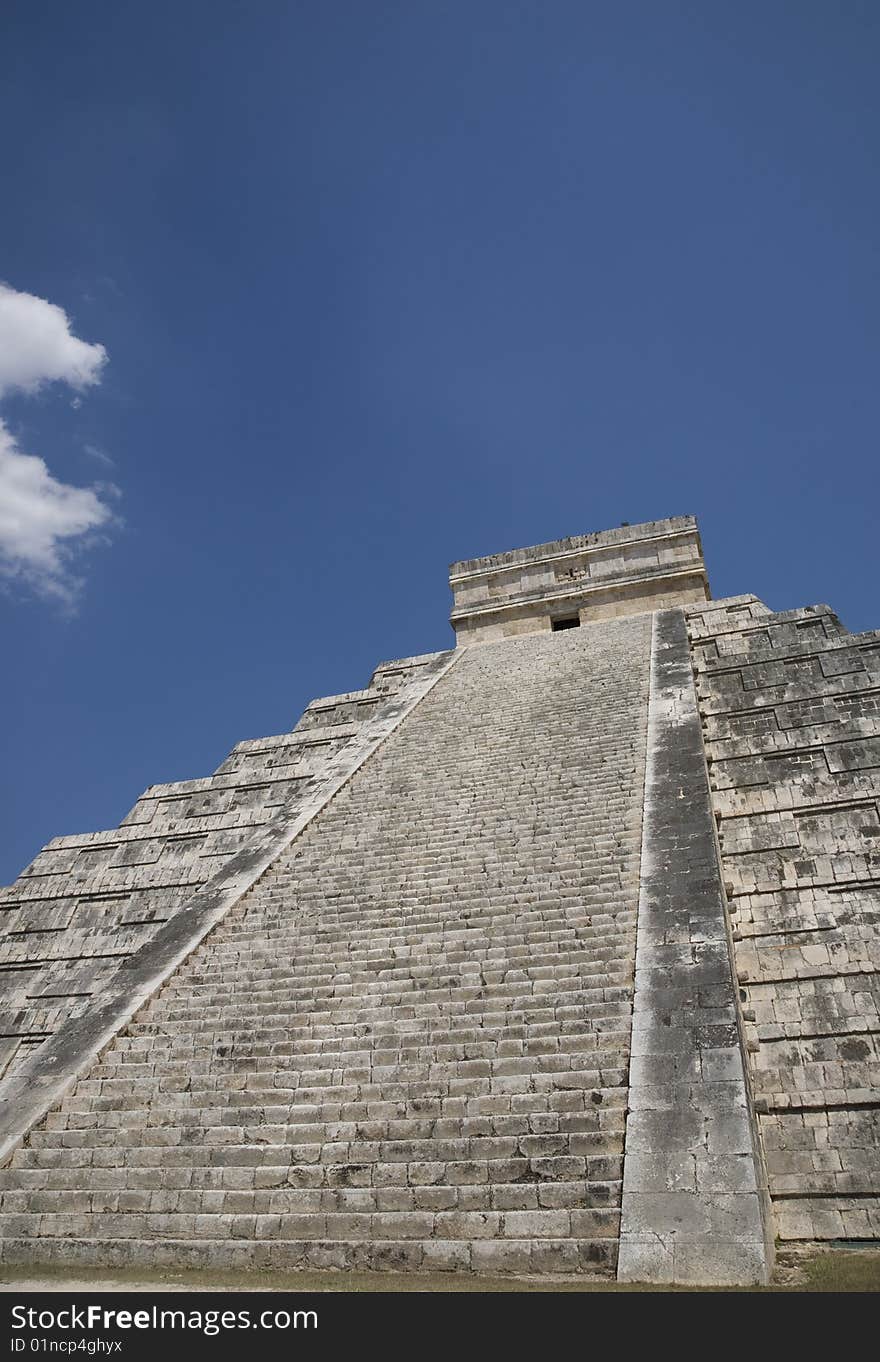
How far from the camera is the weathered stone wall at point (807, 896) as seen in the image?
520 centimetres

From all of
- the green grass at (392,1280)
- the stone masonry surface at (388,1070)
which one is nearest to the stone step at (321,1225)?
the stone masonry surface at (388,1070)

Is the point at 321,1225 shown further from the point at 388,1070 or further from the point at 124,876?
the point at 124,876

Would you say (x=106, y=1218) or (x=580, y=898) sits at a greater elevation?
(x=580, y=898)

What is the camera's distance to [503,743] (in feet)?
36.1

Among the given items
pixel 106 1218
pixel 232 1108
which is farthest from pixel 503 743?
pixel 106 1218

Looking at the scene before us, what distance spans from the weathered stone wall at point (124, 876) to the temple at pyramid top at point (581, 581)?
547cm

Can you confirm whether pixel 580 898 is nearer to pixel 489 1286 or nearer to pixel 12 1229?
pixel 489 1286

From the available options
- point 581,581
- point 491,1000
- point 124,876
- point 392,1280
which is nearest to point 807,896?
point 491,1000

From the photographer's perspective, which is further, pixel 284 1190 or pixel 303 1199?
pixel 284 1190

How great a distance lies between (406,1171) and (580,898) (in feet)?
9.11

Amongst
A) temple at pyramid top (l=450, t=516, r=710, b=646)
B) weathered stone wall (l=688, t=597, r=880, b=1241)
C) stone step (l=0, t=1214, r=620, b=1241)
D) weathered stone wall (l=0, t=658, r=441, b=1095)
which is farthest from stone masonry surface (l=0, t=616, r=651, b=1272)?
temple at pyramid top (l=450, t=516, r=710, b=646)

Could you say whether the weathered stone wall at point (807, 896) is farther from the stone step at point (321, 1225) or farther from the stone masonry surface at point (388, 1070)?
the stone step at point (321, 1225)

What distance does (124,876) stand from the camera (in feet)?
36.6

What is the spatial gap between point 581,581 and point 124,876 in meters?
10.9
